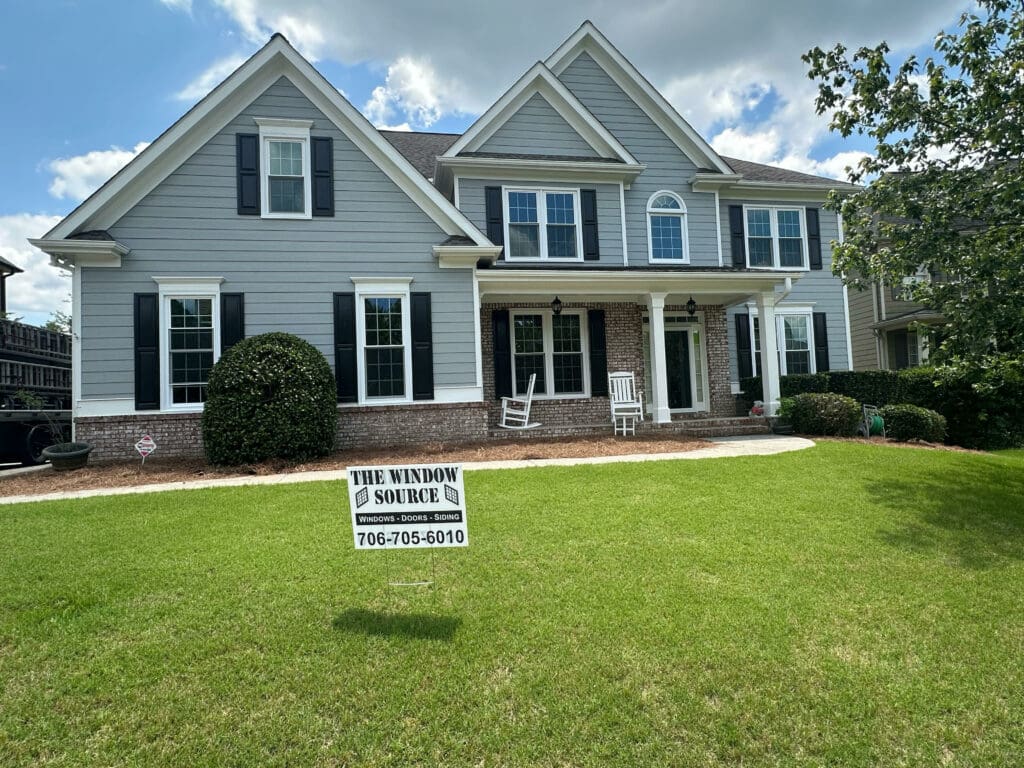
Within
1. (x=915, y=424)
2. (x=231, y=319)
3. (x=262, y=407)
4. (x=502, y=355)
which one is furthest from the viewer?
(x=502, y=355)

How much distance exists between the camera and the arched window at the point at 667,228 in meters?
14.3

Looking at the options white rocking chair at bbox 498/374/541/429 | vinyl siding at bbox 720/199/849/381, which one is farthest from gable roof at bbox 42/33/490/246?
vinyl siding at bbox 720/199/849/381

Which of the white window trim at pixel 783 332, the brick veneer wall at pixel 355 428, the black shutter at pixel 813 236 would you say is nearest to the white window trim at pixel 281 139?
the brick veneer wall at pixel 355 428

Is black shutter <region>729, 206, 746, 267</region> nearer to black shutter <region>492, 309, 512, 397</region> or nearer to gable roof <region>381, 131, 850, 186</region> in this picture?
gable roof <region>381, 131, 850, 186</region>

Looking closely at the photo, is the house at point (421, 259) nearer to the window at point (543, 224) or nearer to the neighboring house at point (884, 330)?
the window at point (543, 224)

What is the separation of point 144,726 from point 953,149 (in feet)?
32.2

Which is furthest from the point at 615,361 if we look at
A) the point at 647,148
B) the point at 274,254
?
the point at 274,254

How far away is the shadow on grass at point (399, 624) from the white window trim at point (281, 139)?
9.58 metres

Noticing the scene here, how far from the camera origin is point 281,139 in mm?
11086

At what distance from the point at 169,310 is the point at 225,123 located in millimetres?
3925

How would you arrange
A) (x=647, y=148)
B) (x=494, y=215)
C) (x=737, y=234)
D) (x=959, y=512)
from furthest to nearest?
(x=737, y=234) → (x=647, y=148) → (x=494, y=215) → (x=959, y=512)

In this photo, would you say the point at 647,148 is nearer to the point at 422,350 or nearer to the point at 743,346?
the point at 743,346

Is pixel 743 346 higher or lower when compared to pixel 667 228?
lower

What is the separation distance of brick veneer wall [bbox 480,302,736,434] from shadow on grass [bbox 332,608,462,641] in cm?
907
